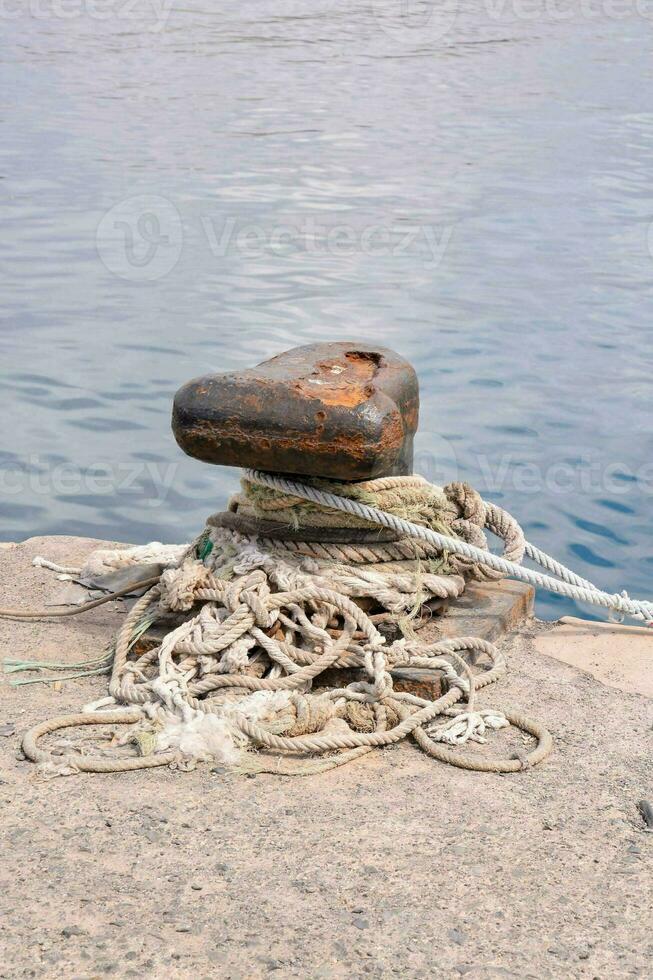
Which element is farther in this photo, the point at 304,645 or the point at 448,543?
the point at 448,543

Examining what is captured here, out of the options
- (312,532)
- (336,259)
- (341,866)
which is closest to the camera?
(341,866)

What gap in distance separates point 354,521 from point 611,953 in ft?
4.86

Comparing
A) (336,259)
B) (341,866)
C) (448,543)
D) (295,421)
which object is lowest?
(336,259)

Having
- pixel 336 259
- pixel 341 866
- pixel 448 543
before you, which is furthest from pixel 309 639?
pixel 336 259

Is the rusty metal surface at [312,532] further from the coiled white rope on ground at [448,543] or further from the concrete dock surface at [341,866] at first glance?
the concrete dock surface at [341,866]

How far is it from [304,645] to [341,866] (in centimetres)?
86

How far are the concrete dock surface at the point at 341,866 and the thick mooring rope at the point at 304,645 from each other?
76 mm

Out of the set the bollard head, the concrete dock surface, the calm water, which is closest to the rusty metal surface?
the bollard head

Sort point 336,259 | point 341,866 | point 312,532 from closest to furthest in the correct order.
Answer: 1. point 341,866
2. point 312,532
3. point 336,259

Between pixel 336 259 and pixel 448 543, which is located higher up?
pixel 448 543

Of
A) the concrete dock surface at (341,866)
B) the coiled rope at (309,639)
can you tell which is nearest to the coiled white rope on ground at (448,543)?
the coiled rope at (309,639)

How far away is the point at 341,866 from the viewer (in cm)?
231

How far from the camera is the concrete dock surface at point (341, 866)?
6.73ft

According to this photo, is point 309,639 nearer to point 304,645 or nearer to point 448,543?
point 304,645
